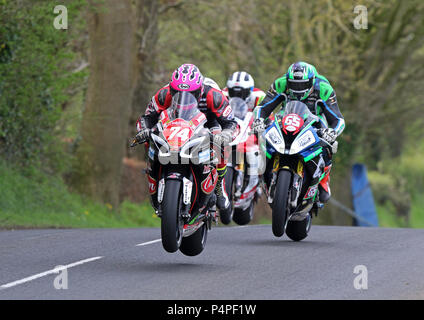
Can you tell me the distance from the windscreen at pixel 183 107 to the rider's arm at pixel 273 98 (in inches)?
133

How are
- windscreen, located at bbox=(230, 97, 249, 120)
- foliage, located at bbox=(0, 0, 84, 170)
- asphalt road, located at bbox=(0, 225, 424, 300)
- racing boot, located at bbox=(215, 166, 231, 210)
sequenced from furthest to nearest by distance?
1. foliage, located at bbox=(0, 0, 84, 170)
2. windscreen, located at bbox=(230, 97, 249, 120)
3. racing boot, located at bbox=(215, 166, 231, 210)
4. asphalt road, located at bbox=(0, 225, 424, 300)

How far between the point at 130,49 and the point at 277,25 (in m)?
8.59

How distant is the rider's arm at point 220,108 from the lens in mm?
10398

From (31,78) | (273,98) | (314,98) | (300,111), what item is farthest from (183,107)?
(31,78)

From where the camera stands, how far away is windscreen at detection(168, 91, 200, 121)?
998 centimetres

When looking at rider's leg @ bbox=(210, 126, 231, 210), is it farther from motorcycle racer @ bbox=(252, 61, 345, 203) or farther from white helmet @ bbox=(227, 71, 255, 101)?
white helmet @ bbox=(227, 71, 255, 101)

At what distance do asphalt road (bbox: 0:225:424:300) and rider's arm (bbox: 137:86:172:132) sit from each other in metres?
1.52

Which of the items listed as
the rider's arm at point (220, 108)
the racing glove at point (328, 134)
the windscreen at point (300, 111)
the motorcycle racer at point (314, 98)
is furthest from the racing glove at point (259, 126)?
the rider's arm at point (220, 108)

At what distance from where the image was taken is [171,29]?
28.1 m

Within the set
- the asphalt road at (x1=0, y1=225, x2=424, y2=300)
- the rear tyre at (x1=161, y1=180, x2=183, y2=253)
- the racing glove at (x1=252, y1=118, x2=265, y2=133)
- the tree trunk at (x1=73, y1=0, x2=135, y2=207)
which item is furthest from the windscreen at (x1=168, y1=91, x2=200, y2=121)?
the tree trunk at (x1=73, y1=0, x2=135, y2=207)

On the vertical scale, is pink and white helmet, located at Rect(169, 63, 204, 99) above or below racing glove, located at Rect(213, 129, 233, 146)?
above

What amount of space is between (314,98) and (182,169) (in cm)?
378

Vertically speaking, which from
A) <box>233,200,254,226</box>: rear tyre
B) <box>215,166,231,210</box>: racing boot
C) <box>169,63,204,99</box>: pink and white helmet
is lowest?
<box>233,200,254,226</box>: rear tyre
